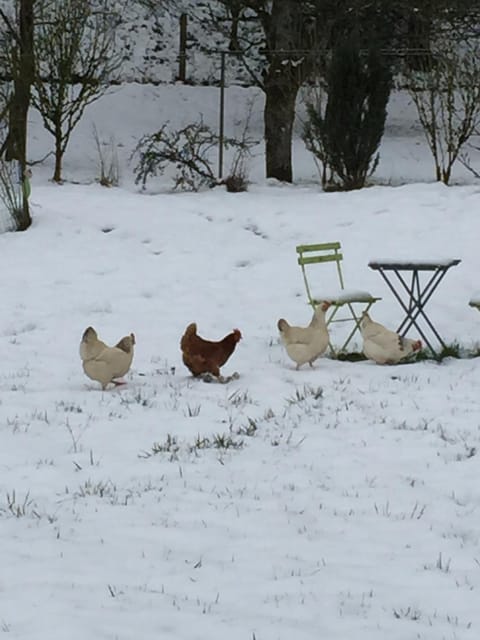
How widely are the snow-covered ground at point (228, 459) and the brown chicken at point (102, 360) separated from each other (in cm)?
18

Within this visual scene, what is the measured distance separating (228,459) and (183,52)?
19.4m

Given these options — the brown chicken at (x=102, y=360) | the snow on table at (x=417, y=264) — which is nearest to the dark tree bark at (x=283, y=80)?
the snow on table at (x=417, y=264)

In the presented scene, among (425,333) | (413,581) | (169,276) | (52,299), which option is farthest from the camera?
(169,276)

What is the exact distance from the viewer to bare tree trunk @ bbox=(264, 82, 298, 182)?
17.0m

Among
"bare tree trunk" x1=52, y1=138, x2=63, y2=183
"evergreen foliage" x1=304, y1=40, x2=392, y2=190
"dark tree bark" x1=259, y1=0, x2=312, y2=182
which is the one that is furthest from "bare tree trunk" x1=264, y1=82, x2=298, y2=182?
→ "bare tree trunk" x1=52, y1=138, x2=63, y2=183

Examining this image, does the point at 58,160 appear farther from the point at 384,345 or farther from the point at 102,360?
the point at 102,360

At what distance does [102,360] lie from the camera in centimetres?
679

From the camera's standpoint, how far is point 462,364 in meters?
7.79

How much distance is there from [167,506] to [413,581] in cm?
126

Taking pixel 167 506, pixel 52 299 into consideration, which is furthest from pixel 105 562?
pixel 52 299

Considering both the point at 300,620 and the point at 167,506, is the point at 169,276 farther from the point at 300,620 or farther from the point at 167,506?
the point at 300,620

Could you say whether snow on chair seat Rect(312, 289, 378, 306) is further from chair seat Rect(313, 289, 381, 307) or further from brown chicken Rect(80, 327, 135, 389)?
brown chicken Rect(80, 327, 135, 389)

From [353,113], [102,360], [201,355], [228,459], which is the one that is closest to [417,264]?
[201,355]

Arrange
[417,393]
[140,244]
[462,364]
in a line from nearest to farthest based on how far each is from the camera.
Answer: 1. [417,393]
2. [462,364]
3. [140,244]
